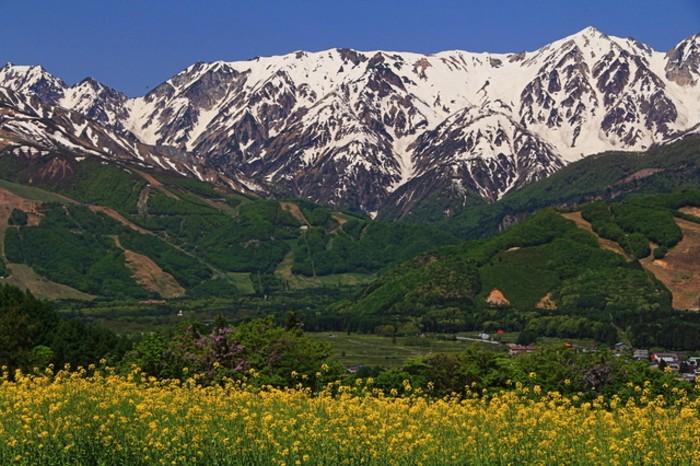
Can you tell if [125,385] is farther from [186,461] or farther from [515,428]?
[515,428]

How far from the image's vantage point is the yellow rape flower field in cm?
3250

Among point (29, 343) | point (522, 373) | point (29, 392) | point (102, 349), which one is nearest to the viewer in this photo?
point (29, 392)

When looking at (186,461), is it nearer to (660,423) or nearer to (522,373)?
(660,423)

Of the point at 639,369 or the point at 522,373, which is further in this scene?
the point at 639,369

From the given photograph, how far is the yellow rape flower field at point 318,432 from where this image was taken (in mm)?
32500

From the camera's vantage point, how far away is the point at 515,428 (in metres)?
34.5

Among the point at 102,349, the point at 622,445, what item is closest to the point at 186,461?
the point at 622,445

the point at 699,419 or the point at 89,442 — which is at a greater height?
the point at 699,419

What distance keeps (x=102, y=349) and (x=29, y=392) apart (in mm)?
96165

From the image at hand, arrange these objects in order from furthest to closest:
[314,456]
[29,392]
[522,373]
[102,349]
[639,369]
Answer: [102,349]
[639,369]
[522,373]
[29,392]
[314,456]

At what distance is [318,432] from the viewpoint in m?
34.3

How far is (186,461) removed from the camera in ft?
110

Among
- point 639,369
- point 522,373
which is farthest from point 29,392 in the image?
point 639,369

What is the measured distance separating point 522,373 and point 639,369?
12.0 meters
